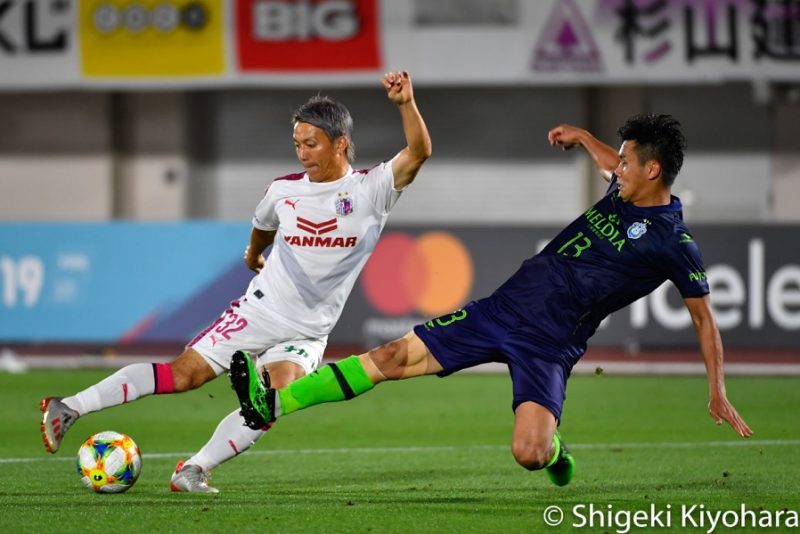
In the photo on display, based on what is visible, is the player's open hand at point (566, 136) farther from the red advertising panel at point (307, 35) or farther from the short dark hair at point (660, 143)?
the red advertising panel at point (307, 35)

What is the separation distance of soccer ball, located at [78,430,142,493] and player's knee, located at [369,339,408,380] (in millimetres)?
1454

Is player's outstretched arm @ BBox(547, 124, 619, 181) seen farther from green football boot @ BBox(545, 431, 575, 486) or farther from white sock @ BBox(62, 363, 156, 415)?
white sock @ BBox(62, 363, 156, 415)

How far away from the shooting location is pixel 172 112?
24.0m

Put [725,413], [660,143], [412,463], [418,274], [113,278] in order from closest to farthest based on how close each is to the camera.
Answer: [725,413] < [660,143] < [412,463] < [418,274] < [113,278]

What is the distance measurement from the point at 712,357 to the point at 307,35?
14658 millimetres

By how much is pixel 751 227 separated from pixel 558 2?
5.27 m

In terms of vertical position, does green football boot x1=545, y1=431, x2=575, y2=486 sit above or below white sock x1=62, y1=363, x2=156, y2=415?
below

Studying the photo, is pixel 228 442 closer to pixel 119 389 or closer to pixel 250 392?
pixel 119 389

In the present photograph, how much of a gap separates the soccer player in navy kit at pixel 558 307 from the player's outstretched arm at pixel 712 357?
169 mm

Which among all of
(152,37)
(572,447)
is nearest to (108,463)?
(572,447)

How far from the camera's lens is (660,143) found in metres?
7.53

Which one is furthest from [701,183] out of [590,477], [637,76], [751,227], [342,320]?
[590,477]

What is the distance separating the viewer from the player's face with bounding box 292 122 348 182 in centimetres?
789

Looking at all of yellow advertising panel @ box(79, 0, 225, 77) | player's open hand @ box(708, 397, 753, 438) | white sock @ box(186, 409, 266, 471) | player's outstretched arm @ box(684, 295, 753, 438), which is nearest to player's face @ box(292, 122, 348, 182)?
white sock @ box(186, 409, 266, 471)
